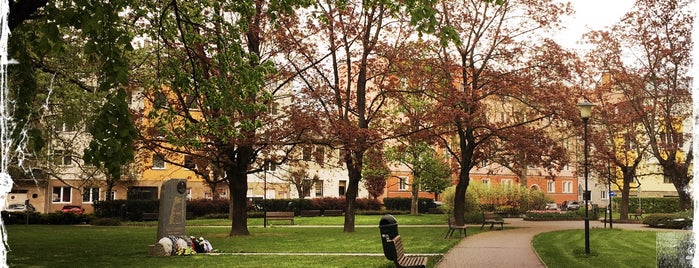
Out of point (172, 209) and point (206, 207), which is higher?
point (172, 209)

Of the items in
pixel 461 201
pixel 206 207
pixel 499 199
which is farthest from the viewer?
pixel 206 207

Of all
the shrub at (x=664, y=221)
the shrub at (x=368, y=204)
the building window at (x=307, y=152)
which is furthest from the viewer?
the shrub at (x=368, y=204)

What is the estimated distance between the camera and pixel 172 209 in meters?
19.2

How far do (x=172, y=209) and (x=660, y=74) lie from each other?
1009 inches

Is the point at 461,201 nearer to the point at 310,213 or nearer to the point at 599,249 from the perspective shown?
the point at 599,249

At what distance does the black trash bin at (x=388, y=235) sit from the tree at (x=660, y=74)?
2436 centimetres

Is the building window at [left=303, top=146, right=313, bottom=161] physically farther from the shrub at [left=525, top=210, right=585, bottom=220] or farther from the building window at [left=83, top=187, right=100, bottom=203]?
the building window at [left=83, top=187, right=100, bottom=203]

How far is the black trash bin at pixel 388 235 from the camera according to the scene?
10586mm

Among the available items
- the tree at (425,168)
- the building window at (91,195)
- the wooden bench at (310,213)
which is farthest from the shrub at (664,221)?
the building window at (91,195)

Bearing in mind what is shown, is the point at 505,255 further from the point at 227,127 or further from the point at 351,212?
the point at 351,212

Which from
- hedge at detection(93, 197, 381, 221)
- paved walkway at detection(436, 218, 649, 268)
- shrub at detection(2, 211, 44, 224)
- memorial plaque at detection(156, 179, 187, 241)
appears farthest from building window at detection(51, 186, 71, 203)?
paved walkway at detection(436, 218, 649, 268)

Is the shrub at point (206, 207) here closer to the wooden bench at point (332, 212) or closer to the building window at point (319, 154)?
the wooden bench at point (332, 212)

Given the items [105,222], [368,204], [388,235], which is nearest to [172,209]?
[388,235]

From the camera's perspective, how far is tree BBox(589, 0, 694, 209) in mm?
32344
